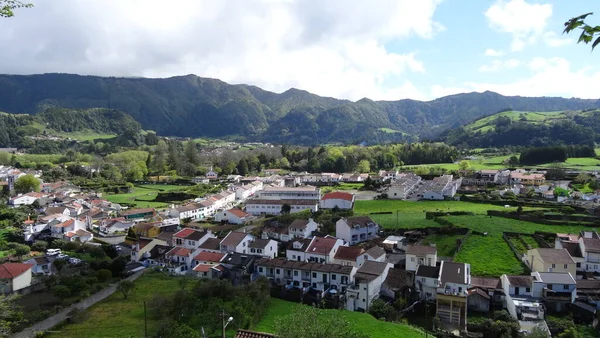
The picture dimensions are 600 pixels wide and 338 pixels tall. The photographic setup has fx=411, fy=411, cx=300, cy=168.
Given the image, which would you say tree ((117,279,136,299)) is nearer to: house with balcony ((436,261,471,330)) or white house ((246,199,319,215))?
house with balcony ((436,261,471,330))

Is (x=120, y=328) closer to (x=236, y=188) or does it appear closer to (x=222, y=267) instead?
(x=222, y=267)

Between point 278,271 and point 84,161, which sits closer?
point 278,271

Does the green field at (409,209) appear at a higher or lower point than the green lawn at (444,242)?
higher

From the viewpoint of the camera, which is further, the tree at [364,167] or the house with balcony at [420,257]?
the tree at [364,167]

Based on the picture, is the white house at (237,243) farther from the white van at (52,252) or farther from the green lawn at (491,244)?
the green lawn at (491,244)

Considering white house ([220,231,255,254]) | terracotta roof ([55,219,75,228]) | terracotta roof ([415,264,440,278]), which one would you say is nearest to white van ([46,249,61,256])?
terracotta roof ([55,219,75,228])

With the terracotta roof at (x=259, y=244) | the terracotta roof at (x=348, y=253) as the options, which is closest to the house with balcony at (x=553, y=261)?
the terracotta roof at (x=348, y=253)

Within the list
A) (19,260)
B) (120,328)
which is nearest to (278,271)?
(120,328)
